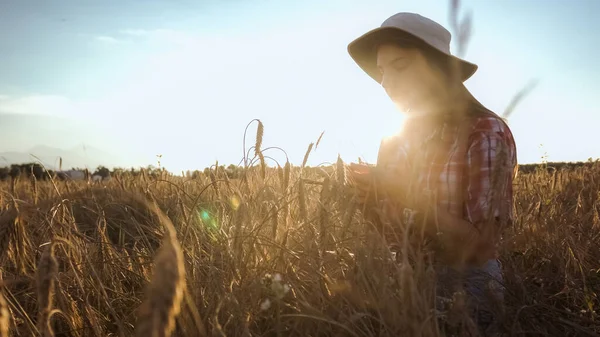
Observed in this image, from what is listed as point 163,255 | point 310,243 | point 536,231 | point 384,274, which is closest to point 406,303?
point 384,274

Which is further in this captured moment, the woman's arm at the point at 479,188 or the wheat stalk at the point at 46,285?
the woman's arm at the point at 479,188

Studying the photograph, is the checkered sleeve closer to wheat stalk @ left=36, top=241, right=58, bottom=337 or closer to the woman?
the woman

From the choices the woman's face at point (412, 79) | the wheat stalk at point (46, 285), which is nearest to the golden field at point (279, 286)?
the wheat stalk at point (46, 285)

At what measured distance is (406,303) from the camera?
1.00m

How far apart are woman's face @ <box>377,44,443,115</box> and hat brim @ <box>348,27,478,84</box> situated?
6 cm

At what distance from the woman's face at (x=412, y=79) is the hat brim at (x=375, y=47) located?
0.06 m

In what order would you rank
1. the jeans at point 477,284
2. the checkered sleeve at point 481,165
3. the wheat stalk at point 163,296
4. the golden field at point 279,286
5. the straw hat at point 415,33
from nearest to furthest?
the wheat stalk at point 163,296
the golden field at point 279,286
the jeans at point 477,284
the checkered sleeve at point 481,165
the straw hat at point 415,33

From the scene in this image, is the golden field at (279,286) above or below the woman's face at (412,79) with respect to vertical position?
below

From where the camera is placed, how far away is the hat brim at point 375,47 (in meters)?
2.20

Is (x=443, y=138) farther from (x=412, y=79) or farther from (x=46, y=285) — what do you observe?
(x=46, y=285)

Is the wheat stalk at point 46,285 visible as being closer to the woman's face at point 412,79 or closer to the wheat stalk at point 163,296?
the wheat stalk at point 163,296

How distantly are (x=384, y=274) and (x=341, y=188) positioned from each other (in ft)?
1.48

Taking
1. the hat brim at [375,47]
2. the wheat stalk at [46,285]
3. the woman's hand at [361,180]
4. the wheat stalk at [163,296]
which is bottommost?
the wheat stalk at [46,285]

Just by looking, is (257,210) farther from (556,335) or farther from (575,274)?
(575,274)
